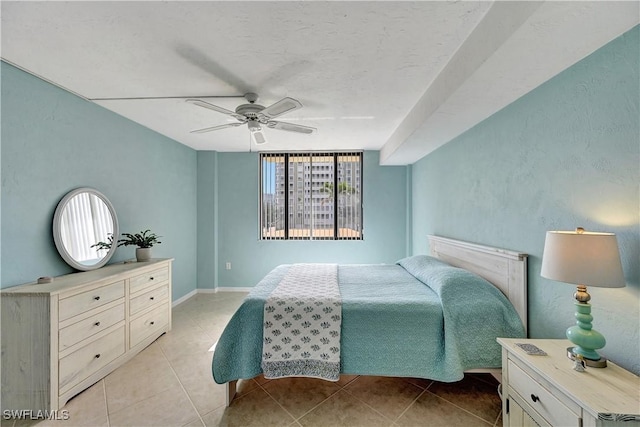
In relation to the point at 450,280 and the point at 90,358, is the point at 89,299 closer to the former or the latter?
the point at 90,358

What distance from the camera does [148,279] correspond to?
2.73 meters

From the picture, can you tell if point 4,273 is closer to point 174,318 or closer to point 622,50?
point 174,318

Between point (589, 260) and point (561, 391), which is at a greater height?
point (589, 260)

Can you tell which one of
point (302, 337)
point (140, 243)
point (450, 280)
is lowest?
point (302, 337)

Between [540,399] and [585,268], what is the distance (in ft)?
2.16

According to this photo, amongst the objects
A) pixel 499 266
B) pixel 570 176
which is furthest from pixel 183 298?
pixel 570 176

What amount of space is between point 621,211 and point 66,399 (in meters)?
3.56

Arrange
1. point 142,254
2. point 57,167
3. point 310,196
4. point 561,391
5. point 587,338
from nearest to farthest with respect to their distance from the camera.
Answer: point 561,391 → point 587,338 → point 57,167 → point 142,254 → point 310,196

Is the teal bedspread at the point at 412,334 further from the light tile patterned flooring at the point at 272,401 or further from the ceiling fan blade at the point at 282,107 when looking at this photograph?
the ceiling fan blade at the point at 282,107

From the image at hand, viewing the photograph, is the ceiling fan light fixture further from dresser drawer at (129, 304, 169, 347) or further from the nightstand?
the nightstand

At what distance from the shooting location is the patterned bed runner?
6.03 ft

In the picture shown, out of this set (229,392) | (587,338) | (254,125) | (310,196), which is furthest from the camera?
(310,196)

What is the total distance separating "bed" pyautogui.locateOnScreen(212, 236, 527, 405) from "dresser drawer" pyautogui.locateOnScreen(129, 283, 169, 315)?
1.23m

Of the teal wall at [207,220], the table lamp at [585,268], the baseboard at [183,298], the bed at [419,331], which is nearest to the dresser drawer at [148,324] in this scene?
the baseboard at [183,298]
